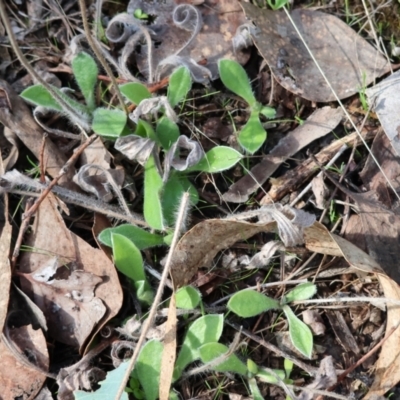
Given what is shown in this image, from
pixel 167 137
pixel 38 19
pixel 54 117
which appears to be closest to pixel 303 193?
pixel 167 137

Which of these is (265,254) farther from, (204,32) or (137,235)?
(204,32)

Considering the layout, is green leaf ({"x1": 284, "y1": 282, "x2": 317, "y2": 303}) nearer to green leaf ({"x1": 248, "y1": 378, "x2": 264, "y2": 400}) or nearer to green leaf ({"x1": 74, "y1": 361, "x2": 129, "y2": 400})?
green leaf ({"x1": 248, "y1": 378, "x2": 264, "y2": 400})

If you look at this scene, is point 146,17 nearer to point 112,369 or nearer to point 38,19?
point 38,19

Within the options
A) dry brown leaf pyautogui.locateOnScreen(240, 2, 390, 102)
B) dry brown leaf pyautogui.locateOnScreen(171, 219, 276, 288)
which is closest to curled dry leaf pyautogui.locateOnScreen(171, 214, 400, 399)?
dry brown leaf pyautogui.locateOnScreen(171, 219, 276, 288)

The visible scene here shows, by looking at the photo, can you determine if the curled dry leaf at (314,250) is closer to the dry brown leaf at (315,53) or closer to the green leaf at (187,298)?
the green leaf at (187,298)

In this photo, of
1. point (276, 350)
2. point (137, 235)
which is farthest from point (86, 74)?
point (276, 350)

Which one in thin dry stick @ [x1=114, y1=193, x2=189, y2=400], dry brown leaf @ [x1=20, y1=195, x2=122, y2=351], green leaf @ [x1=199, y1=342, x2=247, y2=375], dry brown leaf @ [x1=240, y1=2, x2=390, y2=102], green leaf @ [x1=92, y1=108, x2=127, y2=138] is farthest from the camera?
dry brown leaf @ [x1=240, y1=2, x2=390, y2=102]
